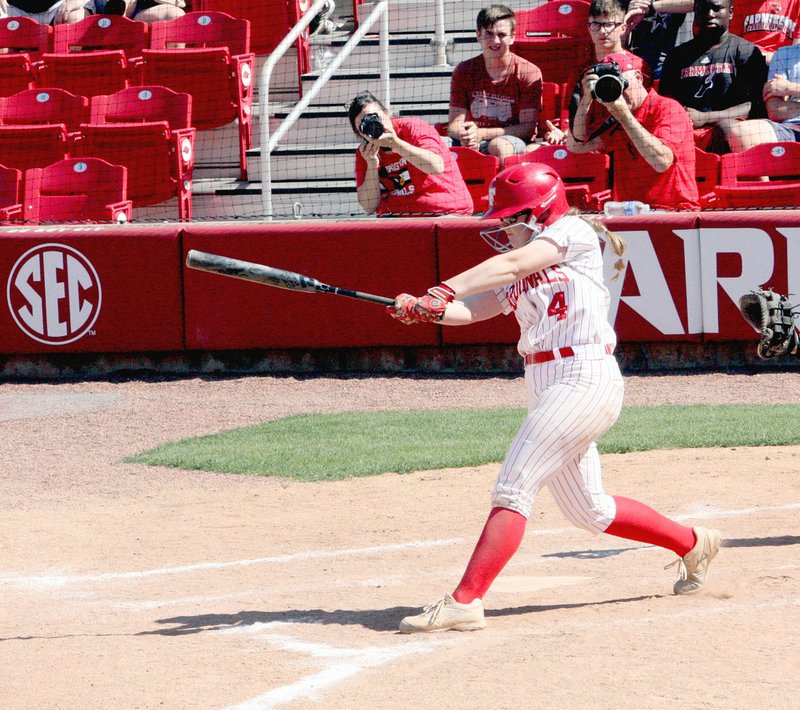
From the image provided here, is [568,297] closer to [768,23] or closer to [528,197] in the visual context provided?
[528,197]

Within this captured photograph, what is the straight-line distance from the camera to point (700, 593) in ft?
16.0

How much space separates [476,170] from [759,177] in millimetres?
2369

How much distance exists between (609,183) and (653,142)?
0.89 metres

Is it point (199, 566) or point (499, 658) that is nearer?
point (499, 658)

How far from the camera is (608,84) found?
9094mm

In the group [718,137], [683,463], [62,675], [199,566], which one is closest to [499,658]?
[62,675]

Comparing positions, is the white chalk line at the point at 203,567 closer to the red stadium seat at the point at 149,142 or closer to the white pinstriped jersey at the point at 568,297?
the white pinstriped jersey at the point at 568,297

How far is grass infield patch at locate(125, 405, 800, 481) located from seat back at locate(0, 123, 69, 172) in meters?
5.15

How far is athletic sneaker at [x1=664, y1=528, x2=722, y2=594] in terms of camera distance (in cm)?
486

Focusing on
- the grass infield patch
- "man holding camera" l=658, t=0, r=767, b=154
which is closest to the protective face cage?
the grass infield patch

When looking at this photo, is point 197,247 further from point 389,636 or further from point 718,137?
point 389,636

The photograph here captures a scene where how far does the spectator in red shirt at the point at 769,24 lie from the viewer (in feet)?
38.7

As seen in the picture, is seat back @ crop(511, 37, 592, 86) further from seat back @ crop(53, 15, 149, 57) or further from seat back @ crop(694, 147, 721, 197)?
seat back @ crop(53, 15, 149, 57)

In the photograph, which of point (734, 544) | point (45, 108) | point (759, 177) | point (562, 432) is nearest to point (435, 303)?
point (562, 432)
